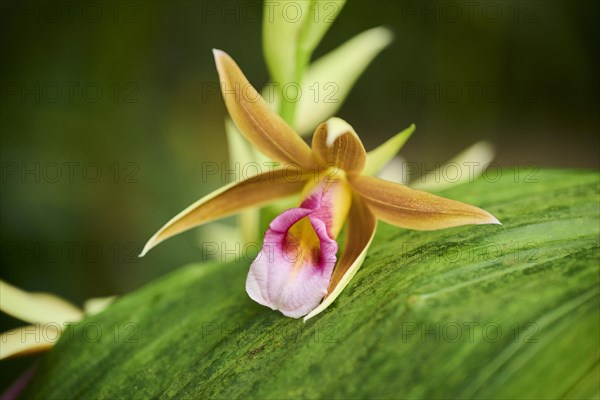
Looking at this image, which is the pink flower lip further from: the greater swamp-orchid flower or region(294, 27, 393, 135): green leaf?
region(294, 27, 393, 135): green leaf

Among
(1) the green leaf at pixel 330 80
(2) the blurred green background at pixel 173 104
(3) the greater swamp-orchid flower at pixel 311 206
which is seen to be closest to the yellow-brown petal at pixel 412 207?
(3) the greater swamp-orchid flower at pixel 311 206

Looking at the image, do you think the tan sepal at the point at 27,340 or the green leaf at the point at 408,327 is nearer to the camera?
the green leaf at the point at 408,327

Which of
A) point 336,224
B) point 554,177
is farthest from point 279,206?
Result: point 554,177

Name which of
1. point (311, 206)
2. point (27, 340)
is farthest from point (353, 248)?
point (27, 340)

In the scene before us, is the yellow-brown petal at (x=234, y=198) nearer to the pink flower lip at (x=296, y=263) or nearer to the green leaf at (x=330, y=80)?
the pink flower lip at (x=296, y=263)

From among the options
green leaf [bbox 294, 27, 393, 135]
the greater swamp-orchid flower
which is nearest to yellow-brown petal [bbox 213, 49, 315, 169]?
the greater swamp-orchid flower

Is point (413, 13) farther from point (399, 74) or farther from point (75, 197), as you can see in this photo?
point (75, 197)

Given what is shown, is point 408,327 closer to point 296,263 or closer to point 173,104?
point 296,263
